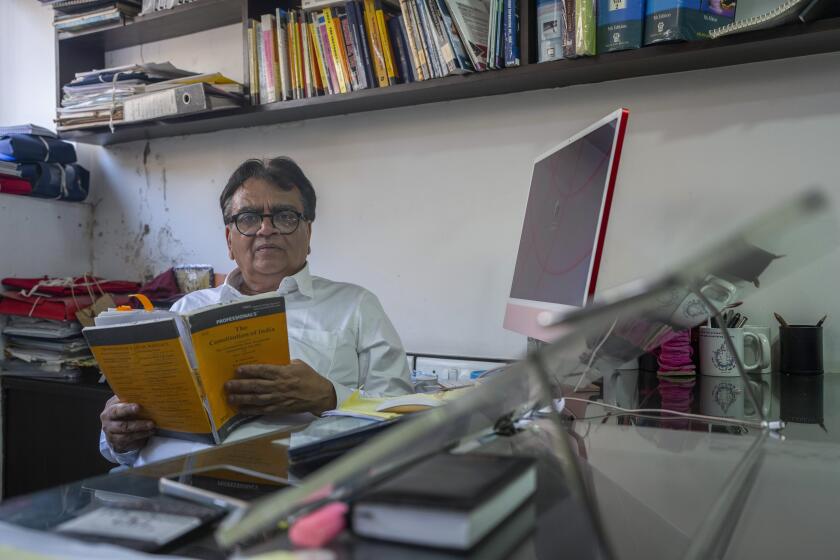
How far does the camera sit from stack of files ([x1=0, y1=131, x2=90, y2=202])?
8.08ft

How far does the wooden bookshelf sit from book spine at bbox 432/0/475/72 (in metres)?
0.04

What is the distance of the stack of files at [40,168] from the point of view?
246 centimetres

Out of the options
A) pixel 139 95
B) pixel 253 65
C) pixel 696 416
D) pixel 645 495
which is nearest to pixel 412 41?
pixel 253 65

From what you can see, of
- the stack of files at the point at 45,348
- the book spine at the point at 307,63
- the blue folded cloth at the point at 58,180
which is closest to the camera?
the book spine at the point at 307,63

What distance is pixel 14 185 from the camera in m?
2.47

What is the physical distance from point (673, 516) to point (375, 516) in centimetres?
32

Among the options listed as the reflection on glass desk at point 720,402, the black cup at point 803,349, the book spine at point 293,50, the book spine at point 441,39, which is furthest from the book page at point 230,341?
the black cup at point 803,349

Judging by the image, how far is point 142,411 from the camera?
4.26ft

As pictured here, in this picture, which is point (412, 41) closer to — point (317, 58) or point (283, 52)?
point (317, 58)

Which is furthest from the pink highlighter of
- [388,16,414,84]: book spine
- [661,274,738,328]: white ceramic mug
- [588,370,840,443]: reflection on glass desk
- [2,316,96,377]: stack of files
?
[2,316,96,377]: stack of files

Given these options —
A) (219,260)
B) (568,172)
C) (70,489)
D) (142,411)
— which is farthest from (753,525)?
(219,260)

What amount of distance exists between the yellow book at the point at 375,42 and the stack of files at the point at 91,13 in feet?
3.43

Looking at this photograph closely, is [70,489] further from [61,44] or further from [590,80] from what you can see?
[61,44]

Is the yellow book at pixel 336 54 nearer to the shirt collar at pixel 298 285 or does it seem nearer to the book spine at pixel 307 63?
the book spine at pixel 307 63
